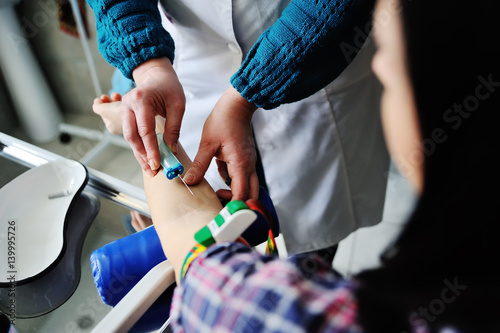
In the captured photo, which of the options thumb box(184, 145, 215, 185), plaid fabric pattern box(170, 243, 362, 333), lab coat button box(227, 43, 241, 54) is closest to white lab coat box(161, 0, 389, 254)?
lab coat button box(227, 43, 241, 54)

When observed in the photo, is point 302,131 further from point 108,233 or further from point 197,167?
point 108,233

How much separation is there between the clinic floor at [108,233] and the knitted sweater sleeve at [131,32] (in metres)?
0.25

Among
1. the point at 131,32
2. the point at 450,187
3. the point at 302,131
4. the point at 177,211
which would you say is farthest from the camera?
the point at 302,131

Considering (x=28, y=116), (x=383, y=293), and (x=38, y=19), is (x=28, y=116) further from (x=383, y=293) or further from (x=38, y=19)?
(x=383, y=293)

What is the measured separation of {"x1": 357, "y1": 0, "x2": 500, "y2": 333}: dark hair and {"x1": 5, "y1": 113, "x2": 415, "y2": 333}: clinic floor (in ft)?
0.10

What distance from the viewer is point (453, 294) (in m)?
0.31

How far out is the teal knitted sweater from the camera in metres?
0.64

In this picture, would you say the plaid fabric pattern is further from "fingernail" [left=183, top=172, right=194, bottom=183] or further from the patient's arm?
"fingernail" [left=183, top=172, right=194, bottom=183]

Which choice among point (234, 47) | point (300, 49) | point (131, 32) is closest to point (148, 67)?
point (131, 32)

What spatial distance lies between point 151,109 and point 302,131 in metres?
0.33

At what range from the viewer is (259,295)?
376 millimetres

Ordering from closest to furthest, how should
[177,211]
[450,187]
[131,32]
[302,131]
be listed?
[450,187] < [177,211] < [131,32] < [302,131]

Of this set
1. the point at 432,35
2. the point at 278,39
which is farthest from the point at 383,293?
the point at 278,39

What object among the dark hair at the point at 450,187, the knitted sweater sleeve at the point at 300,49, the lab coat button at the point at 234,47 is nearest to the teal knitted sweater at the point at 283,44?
the knitted sweater sleeve at the point at 300,49
